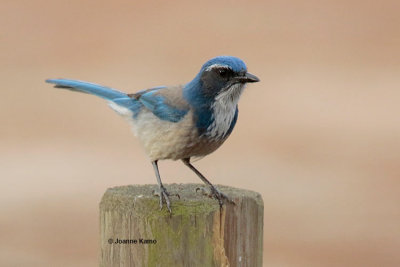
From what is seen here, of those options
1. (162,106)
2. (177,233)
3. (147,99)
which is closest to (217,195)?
(177,233)

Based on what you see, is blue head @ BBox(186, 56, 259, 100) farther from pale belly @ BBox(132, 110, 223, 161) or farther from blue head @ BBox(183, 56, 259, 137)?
pale belly @ BBox(132, 110, 223, 161)

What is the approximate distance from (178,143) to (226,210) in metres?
1.00

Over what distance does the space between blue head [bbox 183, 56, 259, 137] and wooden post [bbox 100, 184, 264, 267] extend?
2.94 ft

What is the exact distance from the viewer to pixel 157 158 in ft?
20.9

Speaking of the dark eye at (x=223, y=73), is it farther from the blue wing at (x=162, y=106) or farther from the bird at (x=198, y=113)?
the blue wing at (x=162, y=106)

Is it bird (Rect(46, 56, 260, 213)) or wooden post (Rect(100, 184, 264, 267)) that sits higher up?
bird (Rect(46, 56, 260, 213))

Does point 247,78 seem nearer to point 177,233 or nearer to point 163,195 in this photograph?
point 163,195

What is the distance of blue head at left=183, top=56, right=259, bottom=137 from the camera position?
6227 mm

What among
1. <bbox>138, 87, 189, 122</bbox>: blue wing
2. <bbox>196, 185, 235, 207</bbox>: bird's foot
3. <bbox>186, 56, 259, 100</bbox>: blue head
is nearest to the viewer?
<bbox>196, 185, 235, 207</bbox>: bird's foot

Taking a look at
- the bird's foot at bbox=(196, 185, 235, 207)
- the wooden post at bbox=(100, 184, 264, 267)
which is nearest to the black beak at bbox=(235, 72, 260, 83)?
the bird's foot at bbox=(196, 185, 235, 207)

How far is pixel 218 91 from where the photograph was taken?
6340 millimetres

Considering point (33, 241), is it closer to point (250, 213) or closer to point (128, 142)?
point (128, 142)

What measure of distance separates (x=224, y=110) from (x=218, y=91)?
0.11m

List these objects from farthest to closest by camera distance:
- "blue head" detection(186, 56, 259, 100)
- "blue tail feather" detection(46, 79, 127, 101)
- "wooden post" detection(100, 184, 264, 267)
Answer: "blue tail feather" detection(46, 79, 127, 101) < "blue head" detection(186, 56, 259, 100) < "wooden post" detection(100, 184, 264, 267)
